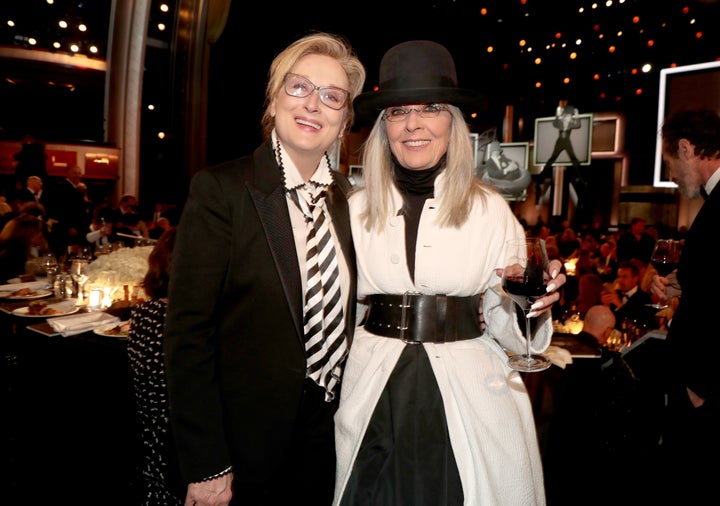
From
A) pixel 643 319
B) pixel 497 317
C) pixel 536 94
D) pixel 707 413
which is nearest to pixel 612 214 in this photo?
pixel 536 94

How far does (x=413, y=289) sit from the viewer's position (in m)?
1.65

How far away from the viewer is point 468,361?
1585 millimetres

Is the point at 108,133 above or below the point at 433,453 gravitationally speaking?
above

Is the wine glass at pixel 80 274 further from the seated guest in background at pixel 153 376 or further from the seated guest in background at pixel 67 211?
the seated guest in background at pixel 67 211

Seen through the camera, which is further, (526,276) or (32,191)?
(32,191)

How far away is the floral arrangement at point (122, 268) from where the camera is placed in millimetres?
3863

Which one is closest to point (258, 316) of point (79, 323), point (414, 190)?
point (414, 190)

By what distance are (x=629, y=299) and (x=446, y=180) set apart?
3.60 metres

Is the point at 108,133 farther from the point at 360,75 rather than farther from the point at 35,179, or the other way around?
the point at 360,75

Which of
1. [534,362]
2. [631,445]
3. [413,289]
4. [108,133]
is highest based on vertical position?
[108,133]

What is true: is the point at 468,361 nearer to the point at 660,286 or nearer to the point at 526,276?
the point at 526,276

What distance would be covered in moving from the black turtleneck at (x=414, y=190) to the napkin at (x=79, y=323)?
227cm

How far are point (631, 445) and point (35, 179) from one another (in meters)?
8.79

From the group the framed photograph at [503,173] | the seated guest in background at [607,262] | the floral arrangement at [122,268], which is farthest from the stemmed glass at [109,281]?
the framed photograph at [503,173]
